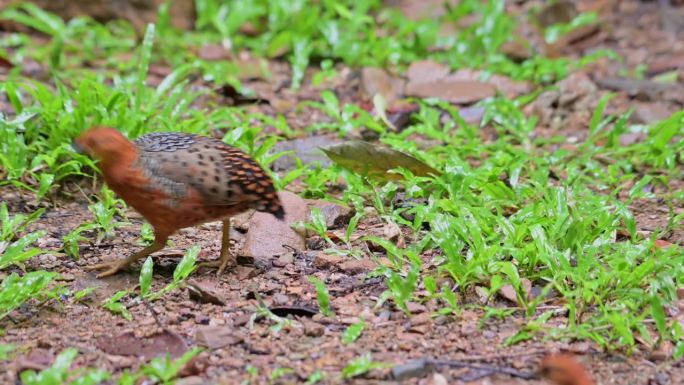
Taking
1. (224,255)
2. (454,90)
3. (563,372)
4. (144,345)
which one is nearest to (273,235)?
(224,255)

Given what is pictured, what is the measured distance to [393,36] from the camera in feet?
27.3

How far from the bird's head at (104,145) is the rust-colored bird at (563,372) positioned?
7.04 feet

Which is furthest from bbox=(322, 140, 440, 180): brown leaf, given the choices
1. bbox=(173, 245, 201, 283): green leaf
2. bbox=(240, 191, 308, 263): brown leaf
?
bbox=(173, 245, 201, 283): green leaf

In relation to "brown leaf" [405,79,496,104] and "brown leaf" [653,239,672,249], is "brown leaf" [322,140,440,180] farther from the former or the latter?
"brown leaf" [405,79,496,104]

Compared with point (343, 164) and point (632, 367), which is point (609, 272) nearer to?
point (632, 367)

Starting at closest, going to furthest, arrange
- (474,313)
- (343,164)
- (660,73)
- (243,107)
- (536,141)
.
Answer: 1. (474,313)
2. (343,164)
3. (536,141)
4. (243,107)
5. (660,73)

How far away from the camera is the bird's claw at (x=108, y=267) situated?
462 cm

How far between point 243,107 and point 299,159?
3.83 feet

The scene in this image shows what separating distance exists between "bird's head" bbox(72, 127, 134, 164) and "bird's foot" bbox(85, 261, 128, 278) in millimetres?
549

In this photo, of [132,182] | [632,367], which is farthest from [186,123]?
[632,367]

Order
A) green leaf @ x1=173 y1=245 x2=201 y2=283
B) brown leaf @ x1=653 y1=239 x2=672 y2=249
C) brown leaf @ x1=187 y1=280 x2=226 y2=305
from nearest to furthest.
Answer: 1. brown leaf @ x1=187 y1=280 x2=226 y2=305
2. green leaf @ x1=173 y1=245 x2=201 y2=283
3. brown leaf @ x1=653 y1=239 x2=672 y2=249

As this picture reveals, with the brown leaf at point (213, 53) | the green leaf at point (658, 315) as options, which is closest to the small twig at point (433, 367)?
the green leaf at point (658, 315)

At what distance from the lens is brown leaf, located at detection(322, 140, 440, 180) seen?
559 centimetres

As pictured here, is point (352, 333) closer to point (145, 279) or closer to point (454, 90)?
point (145, 279)
